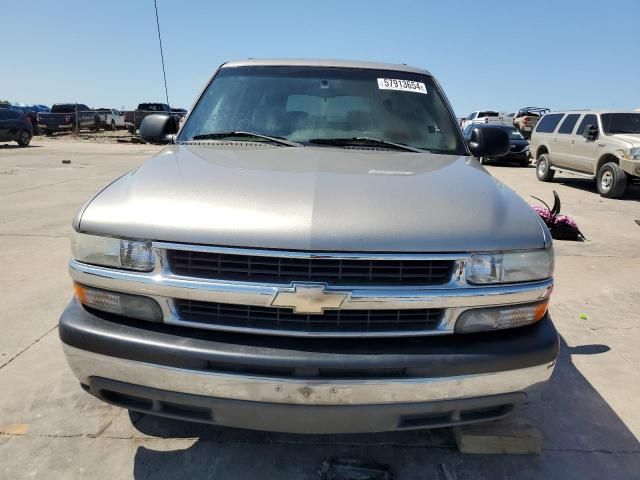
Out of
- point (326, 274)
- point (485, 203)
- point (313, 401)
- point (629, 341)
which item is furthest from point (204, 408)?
point (629, 341)

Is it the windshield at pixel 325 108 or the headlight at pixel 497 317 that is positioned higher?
the windshield at pixel 325 108

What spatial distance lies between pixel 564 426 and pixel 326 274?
1760mm

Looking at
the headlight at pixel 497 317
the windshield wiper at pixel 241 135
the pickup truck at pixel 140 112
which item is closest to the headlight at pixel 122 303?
the headlight at pixel 497 317

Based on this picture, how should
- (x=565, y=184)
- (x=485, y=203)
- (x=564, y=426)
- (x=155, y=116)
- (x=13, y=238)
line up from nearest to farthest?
(x=485, y=203) < (x=564, y=426) < (x=155, y=116) < (x=13, y=238) < (x=565, y=184)

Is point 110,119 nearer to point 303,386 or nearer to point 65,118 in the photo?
point 65,118

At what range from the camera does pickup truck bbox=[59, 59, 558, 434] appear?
183 centimetres

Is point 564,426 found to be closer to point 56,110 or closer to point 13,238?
point 13,238

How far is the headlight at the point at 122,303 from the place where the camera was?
1.94 m

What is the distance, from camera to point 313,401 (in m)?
1.83

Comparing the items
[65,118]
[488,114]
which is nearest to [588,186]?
[488,114]

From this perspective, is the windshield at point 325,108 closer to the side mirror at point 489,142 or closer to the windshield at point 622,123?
the side mirror at point 489,142

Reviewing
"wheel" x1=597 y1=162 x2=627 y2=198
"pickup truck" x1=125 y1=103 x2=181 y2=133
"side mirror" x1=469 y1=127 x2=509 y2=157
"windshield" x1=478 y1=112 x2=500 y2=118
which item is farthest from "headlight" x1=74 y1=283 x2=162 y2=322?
"windshield" x1=478 y1=112 x2=500 y2=118

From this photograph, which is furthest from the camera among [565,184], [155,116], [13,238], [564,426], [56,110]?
[56,110]

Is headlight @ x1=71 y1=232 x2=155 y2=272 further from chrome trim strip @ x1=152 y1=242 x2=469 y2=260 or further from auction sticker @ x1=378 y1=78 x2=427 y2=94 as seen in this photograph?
auction sticker @ x1=378 y1=78 x2=427 y2=94
